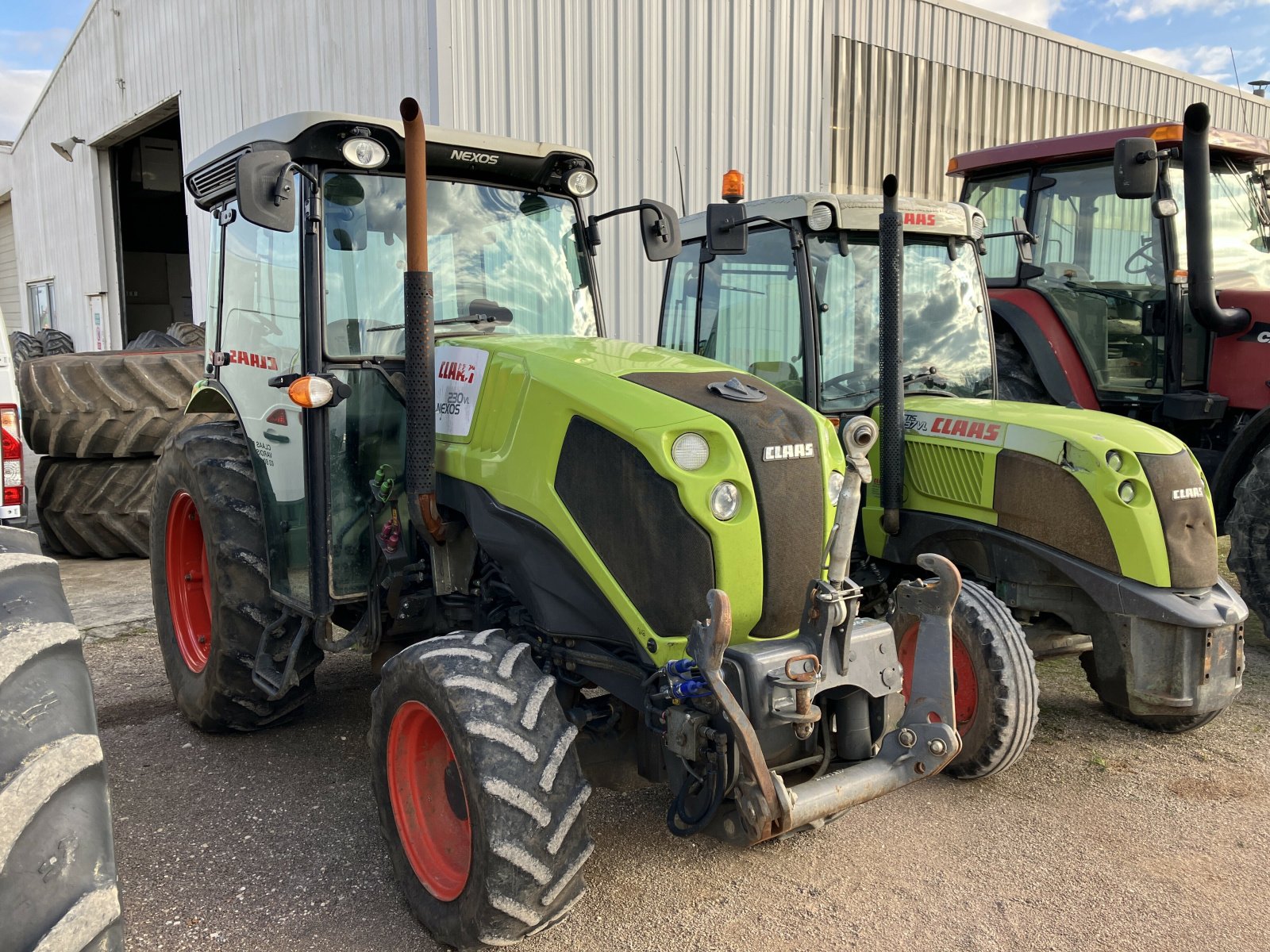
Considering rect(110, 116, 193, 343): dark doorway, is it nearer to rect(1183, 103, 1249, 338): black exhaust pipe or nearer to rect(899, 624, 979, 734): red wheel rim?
rect(1183, 103, 1249, 338): black exhaust pipe

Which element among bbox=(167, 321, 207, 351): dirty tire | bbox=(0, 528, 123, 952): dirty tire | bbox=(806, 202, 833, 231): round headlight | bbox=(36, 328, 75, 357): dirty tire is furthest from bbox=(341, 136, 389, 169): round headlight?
bbox=(36, 328, 75, 357): dirty tire

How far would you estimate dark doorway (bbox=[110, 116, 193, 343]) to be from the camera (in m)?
17.6

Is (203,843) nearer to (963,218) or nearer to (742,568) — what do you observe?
(742,568)

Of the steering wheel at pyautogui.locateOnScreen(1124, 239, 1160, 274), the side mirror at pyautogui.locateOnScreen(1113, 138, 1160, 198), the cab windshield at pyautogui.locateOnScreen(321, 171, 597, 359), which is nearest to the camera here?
the cab windshield at pyautogui.locateOnScreen(321, 171, 597, 359)

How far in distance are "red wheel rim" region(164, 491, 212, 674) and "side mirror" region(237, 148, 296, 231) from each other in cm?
186

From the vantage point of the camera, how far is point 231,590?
3.77 meters

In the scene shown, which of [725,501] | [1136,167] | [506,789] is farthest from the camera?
[1136,167]

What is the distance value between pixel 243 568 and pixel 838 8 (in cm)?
916

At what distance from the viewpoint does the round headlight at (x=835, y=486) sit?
288cm

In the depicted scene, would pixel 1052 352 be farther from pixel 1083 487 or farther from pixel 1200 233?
pixel 1083 487

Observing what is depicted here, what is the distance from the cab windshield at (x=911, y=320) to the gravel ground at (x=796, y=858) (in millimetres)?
1705

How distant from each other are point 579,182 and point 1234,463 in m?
3.98

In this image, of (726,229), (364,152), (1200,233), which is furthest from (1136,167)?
A: (364,152)

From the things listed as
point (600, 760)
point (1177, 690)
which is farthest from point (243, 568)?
point (1177, 690)
